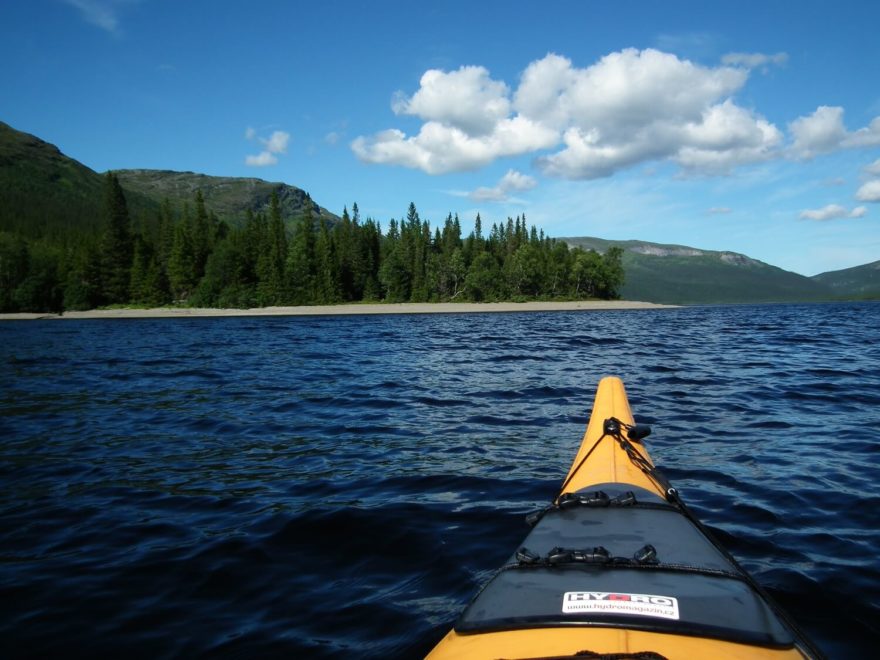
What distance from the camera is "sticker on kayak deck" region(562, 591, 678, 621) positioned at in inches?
103

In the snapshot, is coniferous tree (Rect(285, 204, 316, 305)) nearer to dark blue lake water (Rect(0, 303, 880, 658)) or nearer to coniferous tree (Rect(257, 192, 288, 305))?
coniferous tree (Rect(257, 192, 288, 305))

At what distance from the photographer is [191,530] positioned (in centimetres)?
586

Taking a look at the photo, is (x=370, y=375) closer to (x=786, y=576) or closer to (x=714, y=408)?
(x=714, y=408)

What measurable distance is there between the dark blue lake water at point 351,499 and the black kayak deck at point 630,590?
1245 millimetres

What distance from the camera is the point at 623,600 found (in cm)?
270

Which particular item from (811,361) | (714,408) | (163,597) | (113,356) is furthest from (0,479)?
(811,361)

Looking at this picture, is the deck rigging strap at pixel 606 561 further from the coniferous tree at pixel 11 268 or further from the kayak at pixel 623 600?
the coniferous tree at pixel 11 268

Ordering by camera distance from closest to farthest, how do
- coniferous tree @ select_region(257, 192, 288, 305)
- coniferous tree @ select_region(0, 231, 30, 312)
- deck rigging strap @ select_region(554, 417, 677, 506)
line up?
deck rigging strap @ select_region(554, 417, 677, 506), coniferous tree @ select_region(0, 231, 30, 312), coniferous tree @ select_region(257, 192, 288, 305)

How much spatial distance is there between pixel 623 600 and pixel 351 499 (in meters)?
4.53

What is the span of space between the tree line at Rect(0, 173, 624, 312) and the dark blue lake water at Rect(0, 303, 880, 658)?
88.2 m

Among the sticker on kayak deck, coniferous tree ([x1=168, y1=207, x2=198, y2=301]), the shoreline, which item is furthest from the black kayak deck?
coniferous tree ([x1=168, y1=207, x2=198, y2=301])

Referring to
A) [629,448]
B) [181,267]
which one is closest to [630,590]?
[629,448]

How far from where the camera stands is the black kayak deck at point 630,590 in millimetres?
2547

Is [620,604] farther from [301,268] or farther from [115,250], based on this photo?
[115,250]
